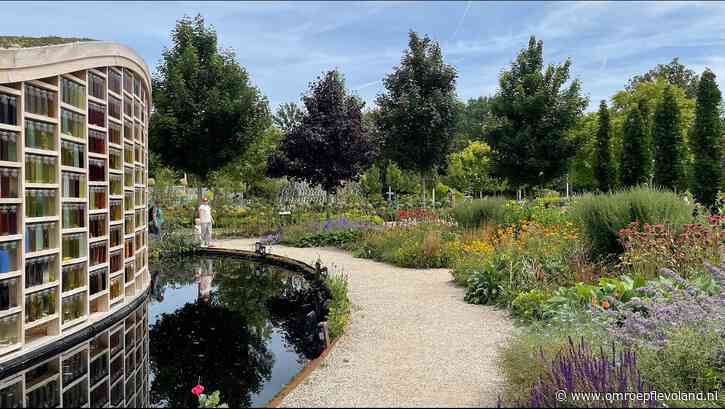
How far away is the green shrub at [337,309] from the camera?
6.25 m

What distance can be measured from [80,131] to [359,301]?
428 cm

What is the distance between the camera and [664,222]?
821 cm

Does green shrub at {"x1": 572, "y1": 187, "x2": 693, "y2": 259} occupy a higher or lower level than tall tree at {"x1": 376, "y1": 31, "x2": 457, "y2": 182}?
lower

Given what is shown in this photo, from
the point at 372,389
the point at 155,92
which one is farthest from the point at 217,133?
the point at 372,389

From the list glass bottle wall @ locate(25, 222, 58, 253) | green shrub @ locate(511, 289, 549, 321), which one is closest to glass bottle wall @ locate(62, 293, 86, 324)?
glass bottle wall @ locate(25, 222, 58, 253)

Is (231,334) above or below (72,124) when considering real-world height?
below

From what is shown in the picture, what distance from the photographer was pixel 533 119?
23391 millimetres

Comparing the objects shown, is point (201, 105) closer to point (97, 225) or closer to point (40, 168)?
point (97, 225)

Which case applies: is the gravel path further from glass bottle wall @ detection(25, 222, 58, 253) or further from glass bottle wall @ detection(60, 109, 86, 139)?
glass bottle wall @ detection(60, 109, 86, 139)

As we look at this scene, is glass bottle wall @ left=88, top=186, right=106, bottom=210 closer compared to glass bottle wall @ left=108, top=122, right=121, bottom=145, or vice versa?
glass bottle wall @ left=88, top=186, right=106, bottom=210

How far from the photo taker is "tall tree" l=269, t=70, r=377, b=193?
755 inches

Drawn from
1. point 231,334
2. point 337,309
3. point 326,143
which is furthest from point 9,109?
point 326,143

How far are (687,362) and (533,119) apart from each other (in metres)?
20.0

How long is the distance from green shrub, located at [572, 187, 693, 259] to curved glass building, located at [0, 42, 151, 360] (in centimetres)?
716
